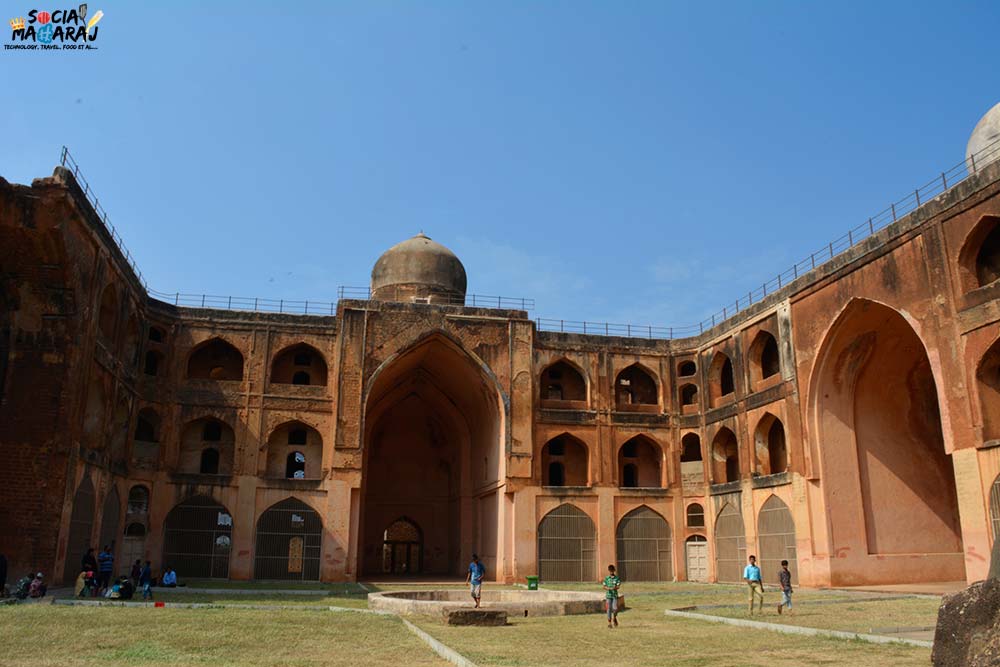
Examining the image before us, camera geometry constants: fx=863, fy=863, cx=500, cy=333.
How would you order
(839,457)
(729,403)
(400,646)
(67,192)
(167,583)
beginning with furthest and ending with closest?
(729,403), (839,457), (167,583), (67,192), (400,646)

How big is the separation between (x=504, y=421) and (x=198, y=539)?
1144 centimetres

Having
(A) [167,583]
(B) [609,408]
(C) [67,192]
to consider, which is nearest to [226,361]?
(A) [167,583]

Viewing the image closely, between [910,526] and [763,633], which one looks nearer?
[763,633]

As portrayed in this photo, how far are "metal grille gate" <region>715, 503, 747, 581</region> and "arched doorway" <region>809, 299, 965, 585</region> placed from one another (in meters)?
4.81

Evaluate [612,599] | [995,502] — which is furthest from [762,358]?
[612,599]

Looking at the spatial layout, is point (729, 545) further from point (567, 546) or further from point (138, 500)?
point (138, 500)

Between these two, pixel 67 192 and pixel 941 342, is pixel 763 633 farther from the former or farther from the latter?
pixel 67 192

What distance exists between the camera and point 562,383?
3500 cm

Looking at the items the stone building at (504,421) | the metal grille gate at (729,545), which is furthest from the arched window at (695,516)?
the metal grille gate at (729,545)

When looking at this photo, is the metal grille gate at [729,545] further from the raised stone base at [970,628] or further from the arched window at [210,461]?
the raised stone base at [970,628]

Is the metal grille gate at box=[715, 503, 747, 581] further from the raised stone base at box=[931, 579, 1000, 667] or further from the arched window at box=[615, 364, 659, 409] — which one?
the raised stone base at box=[931, 579, 1000, 667]

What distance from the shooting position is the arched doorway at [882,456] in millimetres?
25750

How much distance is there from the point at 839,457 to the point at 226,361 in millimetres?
22082

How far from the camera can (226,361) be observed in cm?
3309
